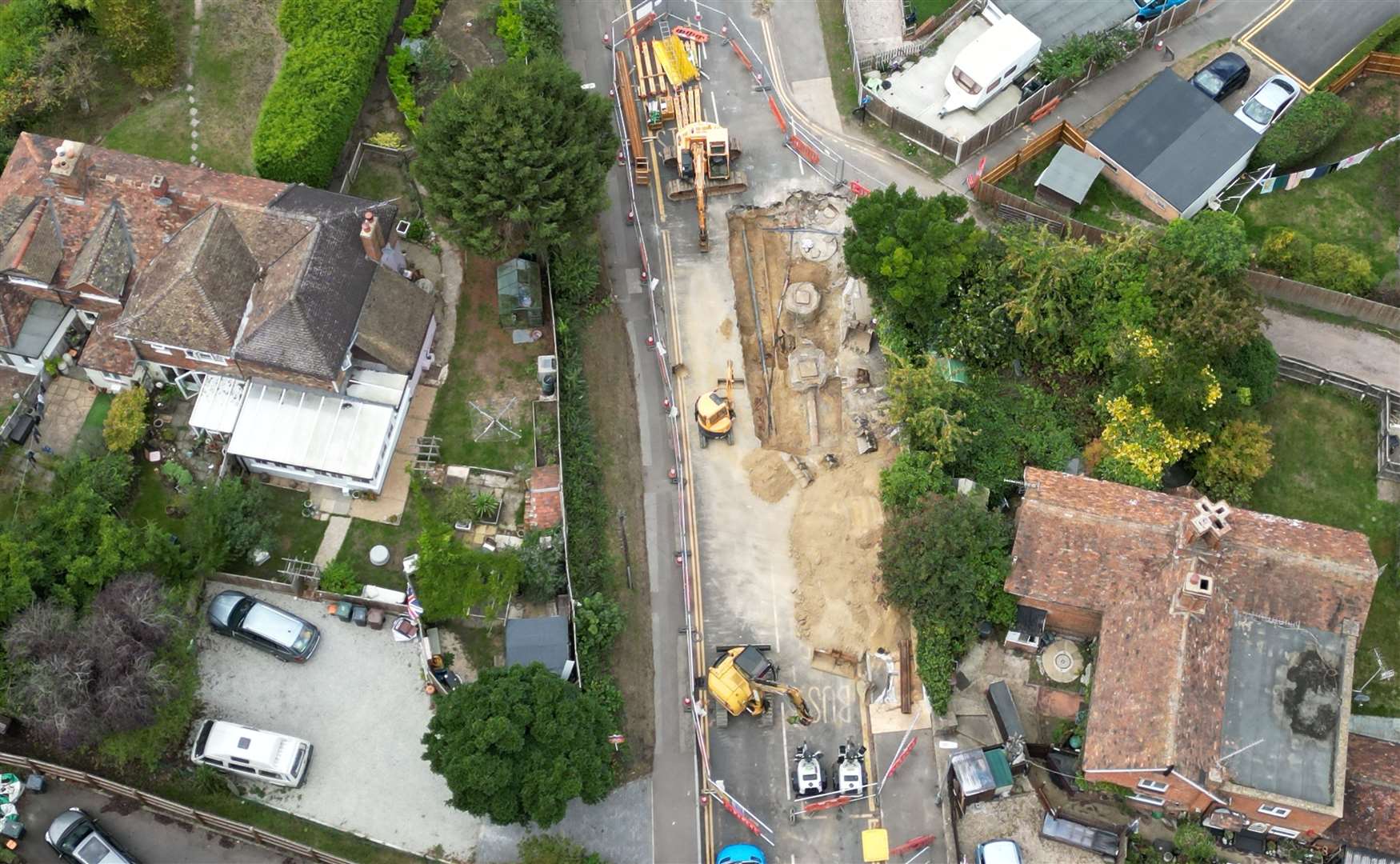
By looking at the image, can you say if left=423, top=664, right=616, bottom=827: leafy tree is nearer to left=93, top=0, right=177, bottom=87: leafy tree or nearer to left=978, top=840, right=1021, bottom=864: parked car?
left=978, top=840, right=1021, bottom=864: parked car


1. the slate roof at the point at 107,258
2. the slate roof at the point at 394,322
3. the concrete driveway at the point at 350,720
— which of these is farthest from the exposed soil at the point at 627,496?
the slate roof at the point at 107,258

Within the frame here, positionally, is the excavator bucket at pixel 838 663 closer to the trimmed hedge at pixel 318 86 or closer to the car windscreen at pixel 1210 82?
the trimmed hedge at pixel 318 86

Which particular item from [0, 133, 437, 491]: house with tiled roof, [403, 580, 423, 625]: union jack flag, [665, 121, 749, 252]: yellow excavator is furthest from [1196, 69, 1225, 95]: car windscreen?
[403, 580, 423, 625]: union jack flag

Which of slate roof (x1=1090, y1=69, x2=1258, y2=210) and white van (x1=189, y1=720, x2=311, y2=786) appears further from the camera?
slate roof (x1=1090, y1=69, x2=1258, y2=210)

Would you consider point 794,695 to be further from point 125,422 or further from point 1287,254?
point 125,422

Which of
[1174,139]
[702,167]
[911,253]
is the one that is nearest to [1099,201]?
[1174,139]

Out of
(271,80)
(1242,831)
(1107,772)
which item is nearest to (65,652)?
(271,80)
